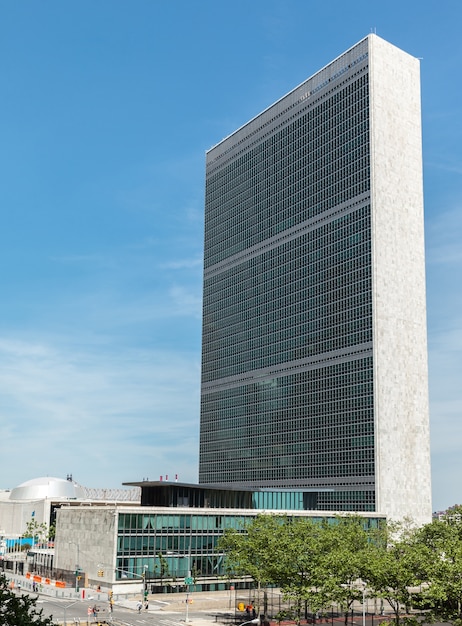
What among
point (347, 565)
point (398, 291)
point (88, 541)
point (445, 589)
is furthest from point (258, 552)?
point (398, 291)

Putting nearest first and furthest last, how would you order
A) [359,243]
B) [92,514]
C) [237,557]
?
[237,557] < [92,514] < [359,243]

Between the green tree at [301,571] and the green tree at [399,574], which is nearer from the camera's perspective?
the green tree at [399,574]

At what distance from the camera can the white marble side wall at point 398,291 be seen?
584 ft

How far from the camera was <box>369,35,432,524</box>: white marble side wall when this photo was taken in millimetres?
178125

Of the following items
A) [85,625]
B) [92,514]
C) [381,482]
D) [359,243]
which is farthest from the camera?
[359,243]

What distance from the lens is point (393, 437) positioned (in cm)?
17812

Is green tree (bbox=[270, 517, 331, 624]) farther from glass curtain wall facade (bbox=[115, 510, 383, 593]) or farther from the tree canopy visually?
glass curtain wall facade (bbox=[115, 510, 383, 593])

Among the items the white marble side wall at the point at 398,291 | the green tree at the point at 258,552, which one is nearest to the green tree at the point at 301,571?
the green tree at the point at 258,552

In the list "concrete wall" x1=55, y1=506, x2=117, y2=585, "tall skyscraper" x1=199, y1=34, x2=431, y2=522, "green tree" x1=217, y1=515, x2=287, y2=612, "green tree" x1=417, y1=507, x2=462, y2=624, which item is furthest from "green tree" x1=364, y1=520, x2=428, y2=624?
"tall skyscraper" x1=199, y1=34, x2=431, y2=522

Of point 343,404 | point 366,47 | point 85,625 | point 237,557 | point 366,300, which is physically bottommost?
point 85,625

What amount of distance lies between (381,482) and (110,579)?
6796 cm

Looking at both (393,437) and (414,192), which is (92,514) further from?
(414,192)

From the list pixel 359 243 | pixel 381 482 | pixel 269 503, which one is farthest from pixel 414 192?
pixel 269 503

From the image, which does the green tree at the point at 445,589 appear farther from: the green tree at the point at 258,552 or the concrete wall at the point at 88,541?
the concrete wall at the point at 88,541
